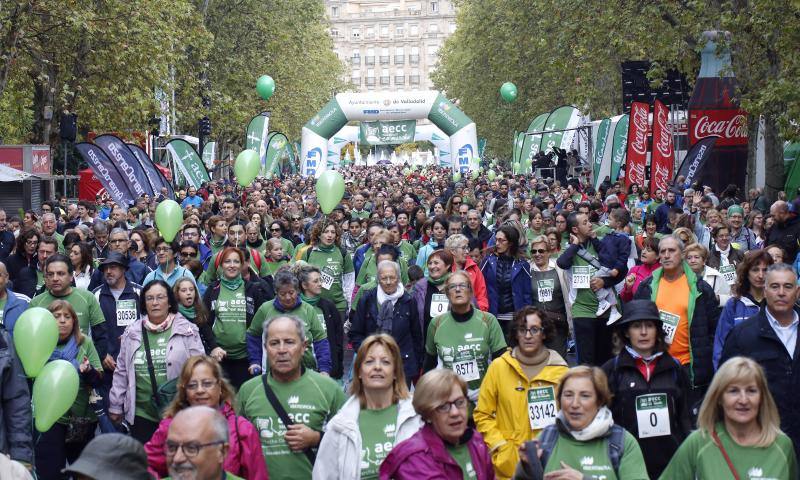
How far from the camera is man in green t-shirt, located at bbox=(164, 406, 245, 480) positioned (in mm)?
4176

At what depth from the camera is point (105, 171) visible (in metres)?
19.5

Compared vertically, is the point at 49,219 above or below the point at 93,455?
above

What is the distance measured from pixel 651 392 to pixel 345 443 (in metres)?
1.66

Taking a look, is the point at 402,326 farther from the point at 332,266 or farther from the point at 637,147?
the point at 637,147

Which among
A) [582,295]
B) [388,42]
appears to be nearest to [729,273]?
[582,295]

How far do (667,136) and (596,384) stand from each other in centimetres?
1834

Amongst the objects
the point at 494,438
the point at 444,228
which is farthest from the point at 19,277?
the point at 494,438

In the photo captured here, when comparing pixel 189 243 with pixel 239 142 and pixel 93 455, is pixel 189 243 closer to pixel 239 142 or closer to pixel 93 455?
pixel 93 455

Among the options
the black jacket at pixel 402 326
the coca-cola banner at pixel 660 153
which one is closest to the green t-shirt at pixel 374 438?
the black jacket at pixel 402 326

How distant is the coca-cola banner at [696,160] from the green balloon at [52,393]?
1685 centimetres

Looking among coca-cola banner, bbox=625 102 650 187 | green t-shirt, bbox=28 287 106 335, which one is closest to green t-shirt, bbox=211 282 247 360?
green t-shirt, bbox=28 287 106 335

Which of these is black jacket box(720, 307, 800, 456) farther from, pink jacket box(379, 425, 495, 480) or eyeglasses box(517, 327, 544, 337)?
pink jacket box(379, 425, 495, 480)

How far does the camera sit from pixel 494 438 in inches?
237

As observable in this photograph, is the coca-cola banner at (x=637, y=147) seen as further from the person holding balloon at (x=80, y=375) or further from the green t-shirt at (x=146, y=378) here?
the green t-shirt at (x=146, y=378)
